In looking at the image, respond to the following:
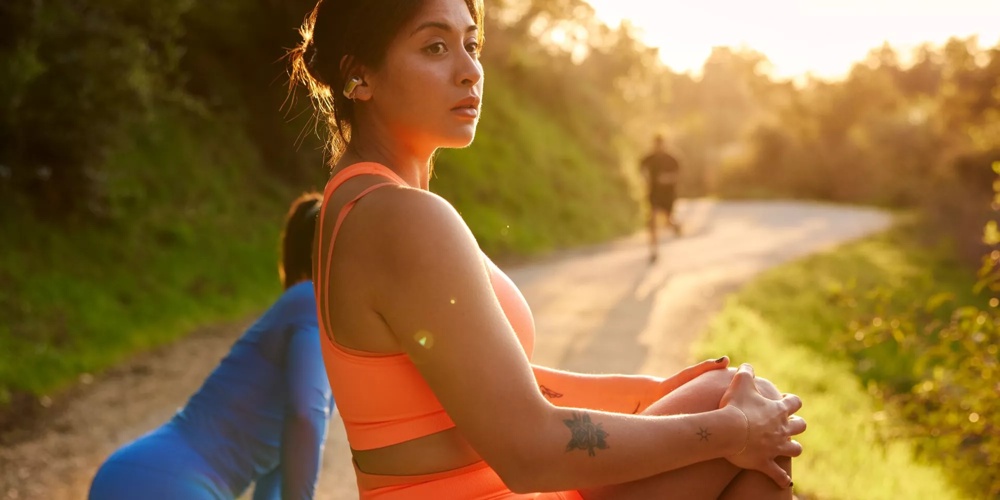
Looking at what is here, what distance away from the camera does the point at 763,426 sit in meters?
1.64

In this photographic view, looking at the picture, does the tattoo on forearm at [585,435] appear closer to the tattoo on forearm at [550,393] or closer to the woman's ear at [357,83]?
the tattoo on forearm at [550,393]

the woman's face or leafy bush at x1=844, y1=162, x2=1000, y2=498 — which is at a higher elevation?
leafy bush at x1=844, y1=162, x2=1000, y2=498

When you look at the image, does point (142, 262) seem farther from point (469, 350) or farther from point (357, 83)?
point (469, 350)

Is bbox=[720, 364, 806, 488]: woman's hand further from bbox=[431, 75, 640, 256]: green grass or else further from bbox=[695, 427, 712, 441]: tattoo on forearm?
bbox=[431, 75, 640, 256]: green grass

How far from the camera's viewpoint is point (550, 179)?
858 inches

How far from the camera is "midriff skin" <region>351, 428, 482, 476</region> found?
1.59m

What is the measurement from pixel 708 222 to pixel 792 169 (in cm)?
1927

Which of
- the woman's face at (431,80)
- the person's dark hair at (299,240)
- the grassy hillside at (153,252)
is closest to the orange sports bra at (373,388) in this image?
the woman's face at (431,80)

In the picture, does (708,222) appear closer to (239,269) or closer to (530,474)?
(239,269)

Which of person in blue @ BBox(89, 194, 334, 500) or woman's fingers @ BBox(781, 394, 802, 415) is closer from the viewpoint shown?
woman's fingers @ BBox(781, 394, 802, 415)

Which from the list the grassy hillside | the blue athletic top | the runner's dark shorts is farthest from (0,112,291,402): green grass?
the runner's dark shorts

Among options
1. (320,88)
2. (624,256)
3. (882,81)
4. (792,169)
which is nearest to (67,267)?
(320,88)

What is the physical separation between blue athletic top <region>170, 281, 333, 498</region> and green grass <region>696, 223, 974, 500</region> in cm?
281

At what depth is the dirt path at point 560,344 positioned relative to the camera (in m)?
5.38
